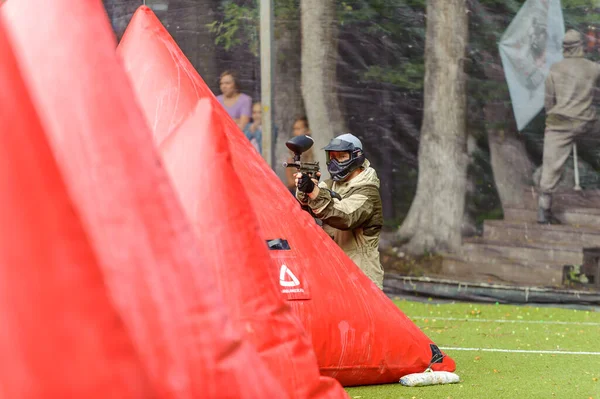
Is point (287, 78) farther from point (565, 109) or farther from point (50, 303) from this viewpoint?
point (50, 303)

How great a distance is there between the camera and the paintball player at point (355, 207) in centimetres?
704

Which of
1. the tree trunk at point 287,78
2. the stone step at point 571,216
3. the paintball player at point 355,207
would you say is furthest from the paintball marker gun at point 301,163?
the tree trunk at point 287,78

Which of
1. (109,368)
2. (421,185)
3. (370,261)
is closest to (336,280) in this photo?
(370,261)

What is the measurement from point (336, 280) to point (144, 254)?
12.5ft

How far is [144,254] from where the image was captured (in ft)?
8.65

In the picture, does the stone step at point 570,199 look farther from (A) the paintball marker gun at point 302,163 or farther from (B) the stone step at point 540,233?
(A) the paintball marker gun at point 302,163

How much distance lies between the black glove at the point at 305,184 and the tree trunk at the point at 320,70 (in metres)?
4.44

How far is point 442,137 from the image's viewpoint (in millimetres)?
10969

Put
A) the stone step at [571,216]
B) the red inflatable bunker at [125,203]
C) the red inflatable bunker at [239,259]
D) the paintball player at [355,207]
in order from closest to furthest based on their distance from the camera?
the red inflatable bunker at [125,203] < the red inflatable bunker at [239,259] < the paintball player at [355,207] < the stone step at [571,216]

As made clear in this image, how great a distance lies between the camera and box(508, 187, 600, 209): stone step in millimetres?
10250

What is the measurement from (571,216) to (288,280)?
5.00m

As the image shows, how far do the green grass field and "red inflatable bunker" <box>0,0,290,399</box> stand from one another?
361cm

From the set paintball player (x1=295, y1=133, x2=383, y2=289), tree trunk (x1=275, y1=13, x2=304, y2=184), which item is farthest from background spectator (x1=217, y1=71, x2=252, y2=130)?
paintball player (x1=295, y1=133, x2=383, y2=289)

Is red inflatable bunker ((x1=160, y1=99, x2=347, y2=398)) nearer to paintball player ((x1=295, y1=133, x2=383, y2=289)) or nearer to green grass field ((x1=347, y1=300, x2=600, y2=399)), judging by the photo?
green grass field ((x1=347, y1=300, x2=600, y2=399))
